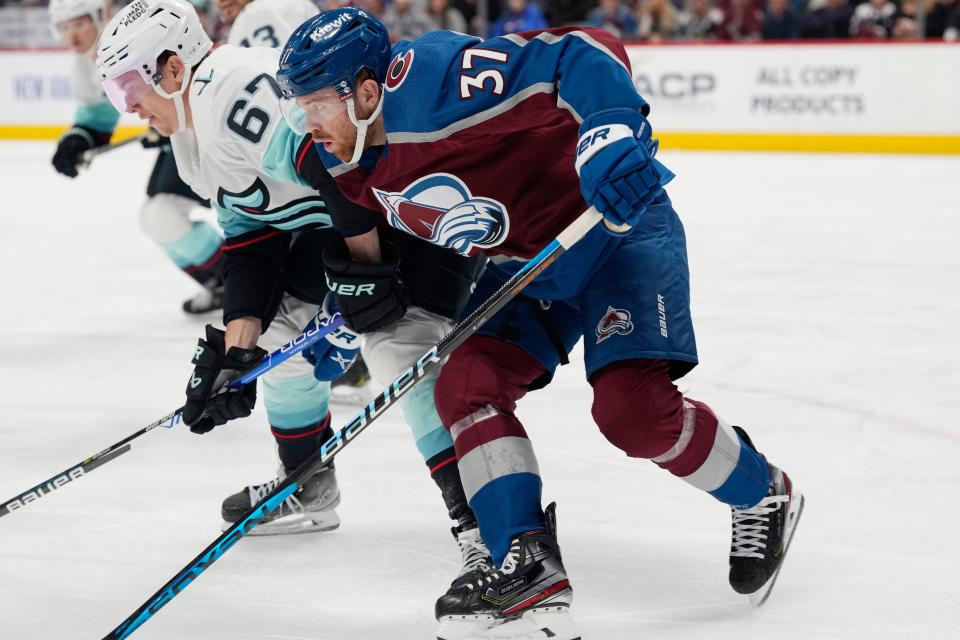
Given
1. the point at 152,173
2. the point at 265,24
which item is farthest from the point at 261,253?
the point at 152,173

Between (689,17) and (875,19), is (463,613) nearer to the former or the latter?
(875,19)

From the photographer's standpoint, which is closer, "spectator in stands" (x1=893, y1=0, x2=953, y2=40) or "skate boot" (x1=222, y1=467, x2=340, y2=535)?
"skate boot" (x1=222, y1=467, x2=340, y2=535)

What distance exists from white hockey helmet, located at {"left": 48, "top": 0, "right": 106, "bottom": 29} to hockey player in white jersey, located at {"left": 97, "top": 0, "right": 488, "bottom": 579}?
1.89 metres

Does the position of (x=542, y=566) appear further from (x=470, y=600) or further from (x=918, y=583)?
(x=918, y=583)

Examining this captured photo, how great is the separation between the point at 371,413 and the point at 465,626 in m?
0.36

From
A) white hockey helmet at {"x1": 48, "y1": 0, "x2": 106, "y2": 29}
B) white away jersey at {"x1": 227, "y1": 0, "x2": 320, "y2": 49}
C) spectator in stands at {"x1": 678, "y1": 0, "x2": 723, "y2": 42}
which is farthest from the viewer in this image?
spectator in stands at {"x1": 678, "y1": 0, "x2": 723, "y2": 42}

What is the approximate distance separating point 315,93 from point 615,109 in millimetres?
461

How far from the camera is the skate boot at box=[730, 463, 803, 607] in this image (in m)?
2.09

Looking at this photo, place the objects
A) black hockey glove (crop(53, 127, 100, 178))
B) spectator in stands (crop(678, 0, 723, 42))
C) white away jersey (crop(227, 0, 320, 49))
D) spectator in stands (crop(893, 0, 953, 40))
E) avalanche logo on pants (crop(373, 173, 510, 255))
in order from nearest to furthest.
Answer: avalanche logo on pants (crop(373, 173, 510, 255)) < white away jersey (crop(227, 0, 320, 49)) < black hockey glove (crop(53, 127, 100, 178)) < spectator in stands (crop(893, 0, 953, 40)) < spectator in stands (crop(678, 0, 723, 42))

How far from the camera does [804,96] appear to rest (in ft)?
26.8

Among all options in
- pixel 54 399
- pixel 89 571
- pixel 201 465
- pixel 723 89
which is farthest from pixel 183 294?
pixel 723 89

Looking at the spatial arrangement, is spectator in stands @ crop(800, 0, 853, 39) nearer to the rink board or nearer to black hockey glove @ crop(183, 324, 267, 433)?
the rink board

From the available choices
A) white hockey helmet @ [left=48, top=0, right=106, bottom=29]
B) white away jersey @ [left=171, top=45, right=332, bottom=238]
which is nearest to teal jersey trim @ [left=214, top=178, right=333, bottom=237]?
white away jersey @ [left=171, top=45, right=332, bottom=238]

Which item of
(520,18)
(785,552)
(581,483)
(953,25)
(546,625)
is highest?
(546,625)
